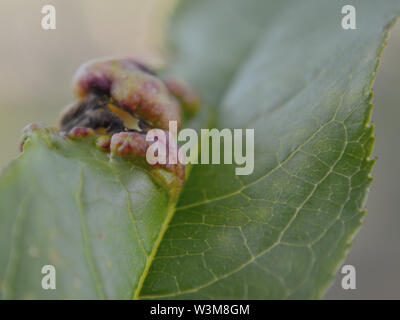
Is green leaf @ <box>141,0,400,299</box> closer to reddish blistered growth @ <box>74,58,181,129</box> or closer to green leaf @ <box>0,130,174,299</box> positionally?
green leaf @ <box>0,130,174,299</box>

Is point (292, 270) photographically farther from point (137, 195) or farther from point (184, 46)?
point (184, 46)

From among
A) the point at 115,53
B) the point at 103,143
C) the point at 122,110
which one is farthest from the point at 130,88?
the point at 115,53

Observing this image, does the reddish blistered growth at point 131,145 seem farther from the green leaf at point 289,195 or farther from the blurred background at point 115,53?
the blurred background at point 115,53

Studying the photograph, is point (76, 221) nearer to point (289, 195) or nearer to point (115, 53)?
point (289, 195)

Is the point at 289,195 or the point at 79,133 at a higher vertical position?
the point at 79,133

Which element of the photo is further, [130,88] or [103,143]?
[130,88]

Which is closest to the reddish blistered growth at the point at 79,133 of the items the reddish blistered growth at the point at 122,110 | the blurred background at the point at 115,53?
the reddish blistered growth at the point at 122,110
